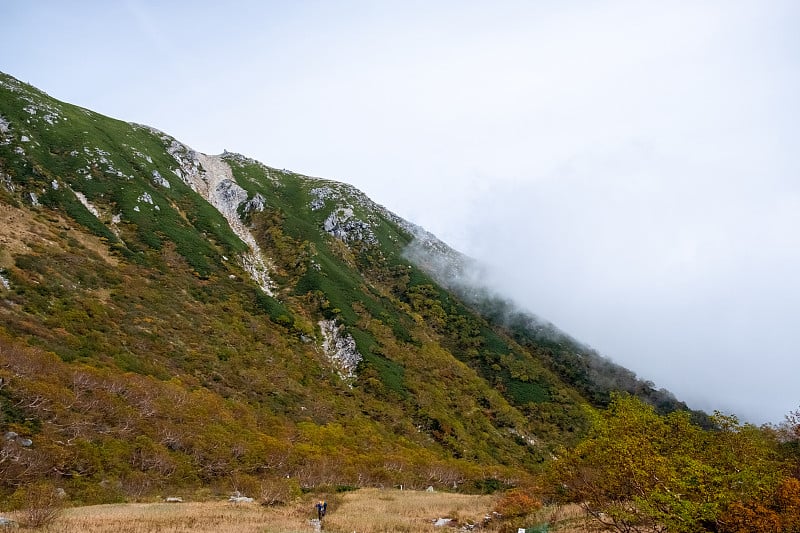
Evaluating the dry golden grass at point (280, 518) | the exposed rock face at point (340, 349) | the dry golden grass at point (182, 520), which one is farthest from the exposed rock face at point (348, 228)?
the dry golden grass at point (182, 520)

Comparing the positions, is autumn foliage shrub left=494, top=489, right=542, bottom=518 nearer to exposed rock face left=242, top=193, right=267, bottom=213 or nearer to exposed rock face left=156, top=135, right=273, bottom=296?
exposed rock face left=156, top=135, right=273, bottom=296

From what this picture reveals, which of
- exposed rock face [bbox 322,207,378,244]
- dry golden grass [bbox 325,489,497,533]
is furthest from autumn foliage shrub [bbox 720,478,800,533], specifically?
exposed rock face [bbox 322,207,378,244]

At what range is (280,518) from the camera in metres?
24.8

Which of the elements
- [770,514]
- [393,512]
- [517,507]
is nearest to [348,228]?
[393,512]

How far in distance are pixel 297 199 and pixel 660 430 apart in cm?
14387

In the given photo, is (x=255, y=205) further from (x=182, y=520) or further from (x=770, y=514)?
(x=770, y=514)

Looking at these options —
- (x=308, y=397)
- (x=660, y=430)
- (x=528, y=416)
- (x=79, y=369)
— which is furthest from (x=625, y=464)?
(x=528, y=416)

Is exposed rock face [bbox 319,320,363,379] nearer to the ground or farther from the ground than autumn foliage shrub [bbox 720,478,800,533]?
nearer to the ground

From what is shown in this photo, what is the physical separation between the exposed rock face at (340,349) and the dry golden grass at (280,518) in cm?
5143

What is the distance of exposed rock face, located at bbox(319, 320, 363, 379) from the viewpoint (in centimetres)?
8494

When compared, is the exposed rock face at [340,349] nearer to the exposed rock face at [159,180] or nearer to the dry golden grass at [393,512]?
the dry golden grass at [393,512]

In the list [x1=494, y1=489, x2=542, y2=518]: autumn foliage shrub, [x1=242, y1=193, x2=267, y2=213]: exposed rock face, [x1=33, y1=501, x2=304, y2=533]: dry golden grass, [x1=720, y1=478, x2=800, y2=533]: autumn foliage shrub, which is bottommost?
[x1=33, y1=501, x2=304, y2=533]: dry golden grass

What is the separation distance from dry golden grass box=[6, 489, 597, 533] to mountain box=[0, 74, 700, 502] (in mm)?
8603

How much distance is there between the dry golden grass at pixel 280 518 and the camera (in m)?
19.0
